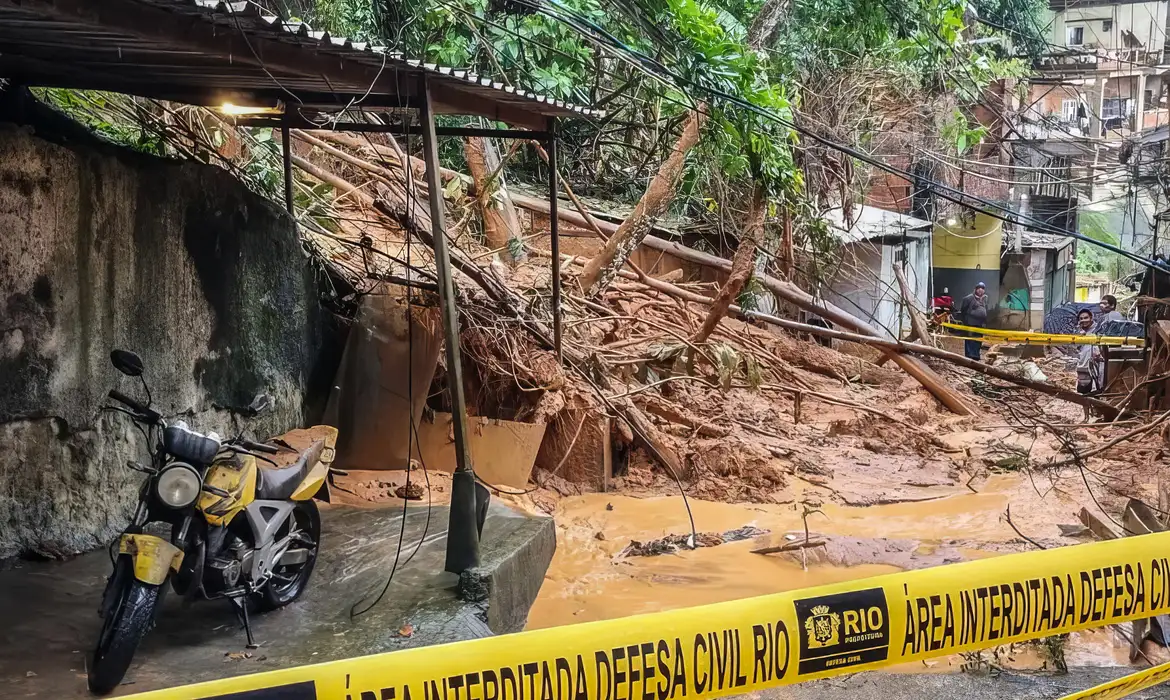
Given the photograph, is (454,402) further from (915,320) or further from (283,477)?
(915,320)

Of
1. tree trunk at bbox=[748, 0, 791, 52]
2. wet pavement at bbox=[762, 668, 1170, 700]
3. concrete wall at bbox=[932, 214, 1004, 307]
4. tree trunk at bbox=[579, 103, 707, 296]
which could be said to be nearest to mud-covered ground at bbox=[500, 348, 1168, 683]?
wet pavement at bbox=[762, 668, 1170, 700]

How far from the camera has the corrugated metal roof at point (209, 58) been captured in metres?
3.47

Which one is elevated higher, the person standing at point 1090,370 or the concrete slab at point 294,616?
the person standing at point 1090,370

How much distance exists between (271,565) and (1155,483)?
838 centimetres

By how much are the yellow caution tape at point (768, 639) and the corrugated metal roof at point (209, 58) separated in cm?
259

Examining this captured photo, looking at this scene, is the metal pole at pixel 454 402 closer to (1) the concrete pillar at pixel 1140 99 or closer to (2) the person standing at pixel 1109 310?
(2) the person standing at pixel 1109 310

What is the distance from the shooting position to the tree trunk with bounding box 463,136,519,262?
10.5 meters

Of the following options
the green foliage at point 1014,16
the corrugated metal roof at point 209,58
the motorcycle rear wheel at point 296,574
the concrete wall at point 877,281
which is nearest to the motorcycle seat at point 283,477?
the motorcycle rear wheel at point 296,574

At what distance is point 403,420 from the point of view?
7406mm

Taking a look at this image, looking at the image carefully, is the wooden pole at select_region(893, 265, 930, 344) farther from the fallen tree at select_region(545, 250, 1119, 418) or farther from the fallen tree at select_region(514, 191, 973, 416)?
the fallen tree at select_region(545, 250, 1119, 418)

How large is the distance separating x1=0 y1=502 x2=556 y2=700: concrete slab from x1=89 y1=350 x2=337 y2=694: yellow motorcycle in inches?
5.9

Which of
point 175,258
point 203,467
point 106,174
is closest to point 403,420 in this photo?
point 175,258

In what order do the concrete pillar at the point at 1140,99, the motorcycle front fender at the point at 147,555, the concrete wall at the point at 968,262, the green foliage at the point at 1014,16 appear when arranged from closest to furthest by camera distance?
the motorcycle front fender at the point at 147,555 → the green foliage at the point at 1014,16 → the concrete pillar at the point at 1140,99 → the concrete wall at the point at 968,262

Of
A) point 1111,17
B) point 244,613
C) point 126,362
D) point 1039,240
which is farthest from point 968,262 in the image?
point 126,362
